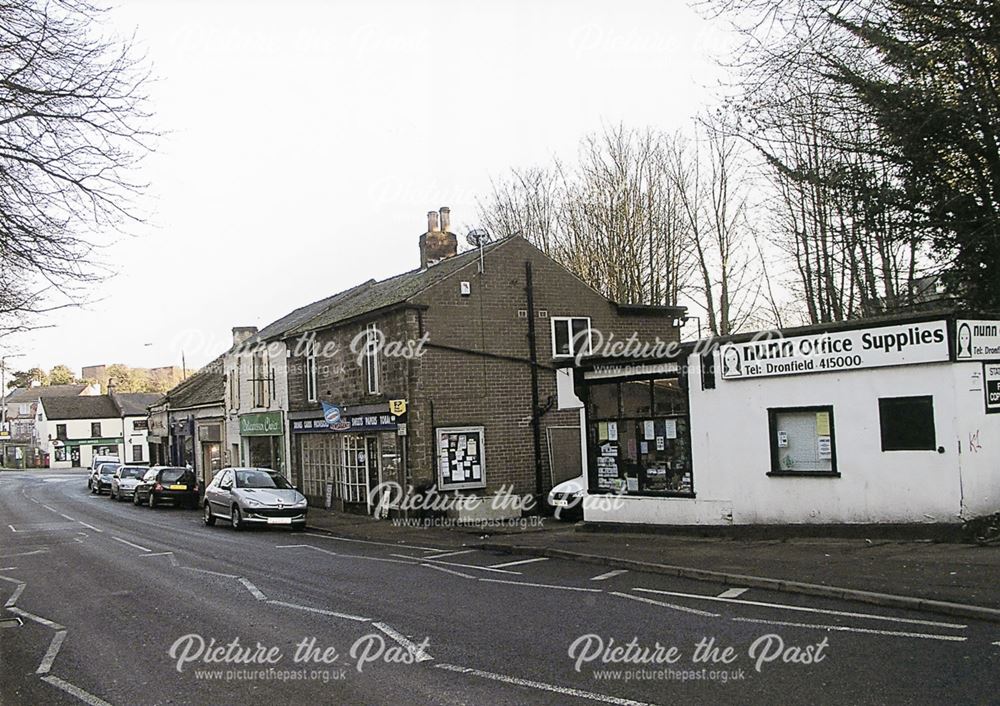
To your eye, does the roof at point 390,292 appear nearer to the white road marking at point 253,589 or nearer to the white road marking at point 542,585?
the white road marking at point 253,589

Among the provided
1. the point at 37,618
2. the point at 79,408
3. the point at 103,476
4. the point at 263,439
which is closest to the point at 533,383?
the point at 263,439

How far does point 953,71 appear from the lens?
15.5 meters

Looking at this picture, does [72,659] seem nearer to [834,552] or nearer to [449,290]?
[834,552]

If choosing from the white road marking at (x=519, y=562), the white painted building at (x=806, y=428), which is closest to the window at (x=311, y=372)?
the white painted building at (x=806, y=428)

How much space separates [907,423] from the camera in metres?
14.7

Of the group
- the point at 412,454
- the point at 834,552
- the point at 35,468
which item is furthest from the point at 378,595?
the point at 35,468

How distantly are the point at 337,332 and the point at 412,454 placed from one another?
6.20 metres

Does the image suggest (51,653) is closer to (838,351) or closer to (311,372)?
(838,351)

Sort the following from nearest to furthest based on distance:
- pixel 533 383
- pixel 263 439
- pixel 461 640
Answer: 1. pixel 461 640
2. pixel 533 383
3. pixel 263 439

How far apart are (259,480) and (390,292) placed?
22.1 feet

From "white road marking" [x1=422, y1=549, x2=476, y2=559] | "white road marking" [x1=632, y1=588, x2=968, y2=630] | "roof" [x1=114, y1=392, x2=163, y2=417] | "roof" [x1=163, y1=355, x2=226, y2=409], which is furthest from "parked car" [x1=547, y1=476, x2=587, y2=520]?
"roof" [x1=114, y1=392, x2=163, y2=417]

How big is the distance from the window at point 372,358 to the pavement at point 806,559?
685 centimetres

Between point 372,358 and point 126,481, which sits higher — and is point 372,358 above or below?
above

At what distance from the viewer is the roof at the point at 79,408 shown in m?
89.2
